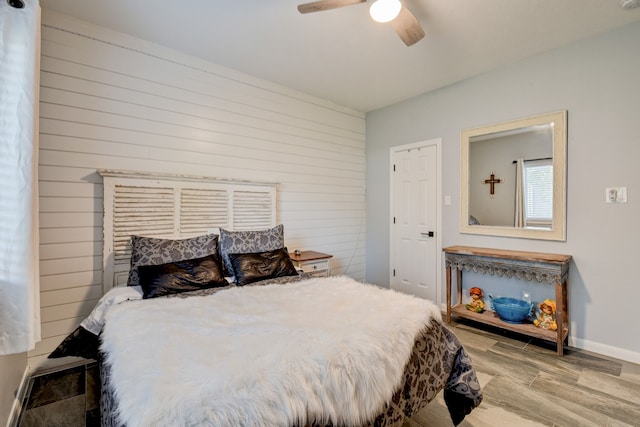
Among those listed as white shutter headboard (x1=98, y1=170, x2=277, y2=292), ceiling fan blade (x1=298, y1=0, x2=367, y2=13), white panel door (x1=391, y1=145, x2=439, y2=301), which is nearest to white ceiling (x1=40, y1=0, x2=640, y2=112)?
ceiling fan blade (x1=298, y1=0, x2=367, y2=13)

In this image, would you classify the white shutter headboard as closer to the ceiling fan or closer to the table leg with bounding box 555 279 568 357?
the ceiling fan

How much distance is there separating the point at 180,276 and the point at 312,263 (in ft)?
4.98

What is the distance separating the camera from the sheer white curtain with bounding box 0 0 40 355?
1154 millimetres

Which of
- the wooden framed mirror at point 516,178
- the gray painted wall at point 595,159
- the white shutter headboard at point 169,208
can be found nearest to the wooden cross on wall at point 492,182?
the wooden framed mirror at point 516,178

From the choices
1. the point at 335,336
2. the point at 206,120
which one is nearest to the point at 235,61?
the point at 206,120

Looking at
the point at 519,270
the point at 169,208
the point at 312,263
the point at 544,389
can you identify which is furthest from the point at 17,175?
the point at 519,270

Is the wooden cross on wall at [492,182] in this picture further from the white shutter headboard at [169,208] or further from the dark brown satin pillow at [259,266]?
the white shutter headboard at [169,208]

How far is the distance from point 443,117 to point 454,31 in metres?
1.24

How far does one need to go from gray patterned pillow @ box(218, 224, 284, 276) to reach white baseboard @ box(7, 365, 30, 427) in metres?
1.44

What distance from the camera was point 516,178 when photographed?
3.03 m

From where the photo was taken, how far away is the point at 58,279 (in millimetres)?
2275

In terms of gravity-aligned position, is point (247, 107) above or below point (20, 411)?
above

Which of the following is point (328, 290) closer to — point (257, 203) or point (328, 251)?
point (257, 203)

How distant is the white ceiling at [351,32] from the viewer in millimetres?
2193
